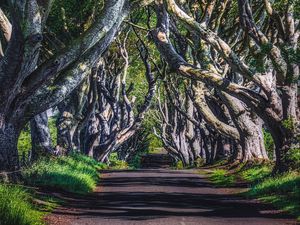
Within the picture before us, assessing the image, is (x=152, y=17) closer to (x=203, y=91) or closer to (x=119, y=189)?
(x=203, y=91)

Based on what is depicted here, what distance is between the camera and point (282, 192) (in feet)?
47.1

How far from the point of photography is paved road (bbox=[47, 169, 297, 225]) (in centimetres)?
1102

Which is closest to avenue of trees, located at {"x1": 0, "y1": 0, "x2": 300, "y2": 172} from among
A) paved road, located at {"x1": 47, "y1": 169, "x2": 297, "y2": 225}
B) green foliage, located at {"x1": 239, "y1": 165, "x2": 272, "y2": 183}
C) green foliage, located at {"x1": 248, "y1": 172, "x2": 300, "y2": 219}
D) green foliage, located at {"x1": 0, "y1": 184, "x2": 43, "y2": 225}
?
green foliage, located at {"x1": 239, "y1": 165, "x2": 272, "y2": 183}

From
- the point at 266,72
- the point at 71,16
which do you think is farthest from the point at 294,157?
the point at 71,16

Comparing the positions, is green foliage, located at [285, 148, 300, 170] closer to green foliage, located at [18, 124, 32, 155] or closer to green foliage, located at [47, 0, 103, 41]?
green foliage, located at [47, 0, 103, 41]

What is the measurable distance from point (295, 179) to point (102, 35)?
6.50 m

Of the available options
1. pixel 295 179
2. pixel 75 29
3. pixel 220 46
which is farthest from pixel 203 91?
pixel 295 179

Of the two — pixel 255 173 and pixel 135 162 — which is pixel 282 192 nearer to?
pixel 255 173

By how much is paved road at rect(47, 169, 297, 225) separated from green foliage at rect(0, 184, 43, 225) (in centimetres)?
67

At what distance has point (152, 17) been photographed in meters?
31.8

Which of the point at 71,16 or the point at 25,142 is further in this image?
the point at 25,142

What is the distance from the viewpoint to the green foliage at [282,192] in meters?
12.5

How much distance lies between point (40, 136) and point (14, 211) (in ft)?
37.9

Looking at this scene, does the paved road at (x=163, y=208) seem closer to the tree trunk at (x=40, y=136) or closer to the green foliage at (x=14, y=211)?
the green foliage at (x=14, y=211)
